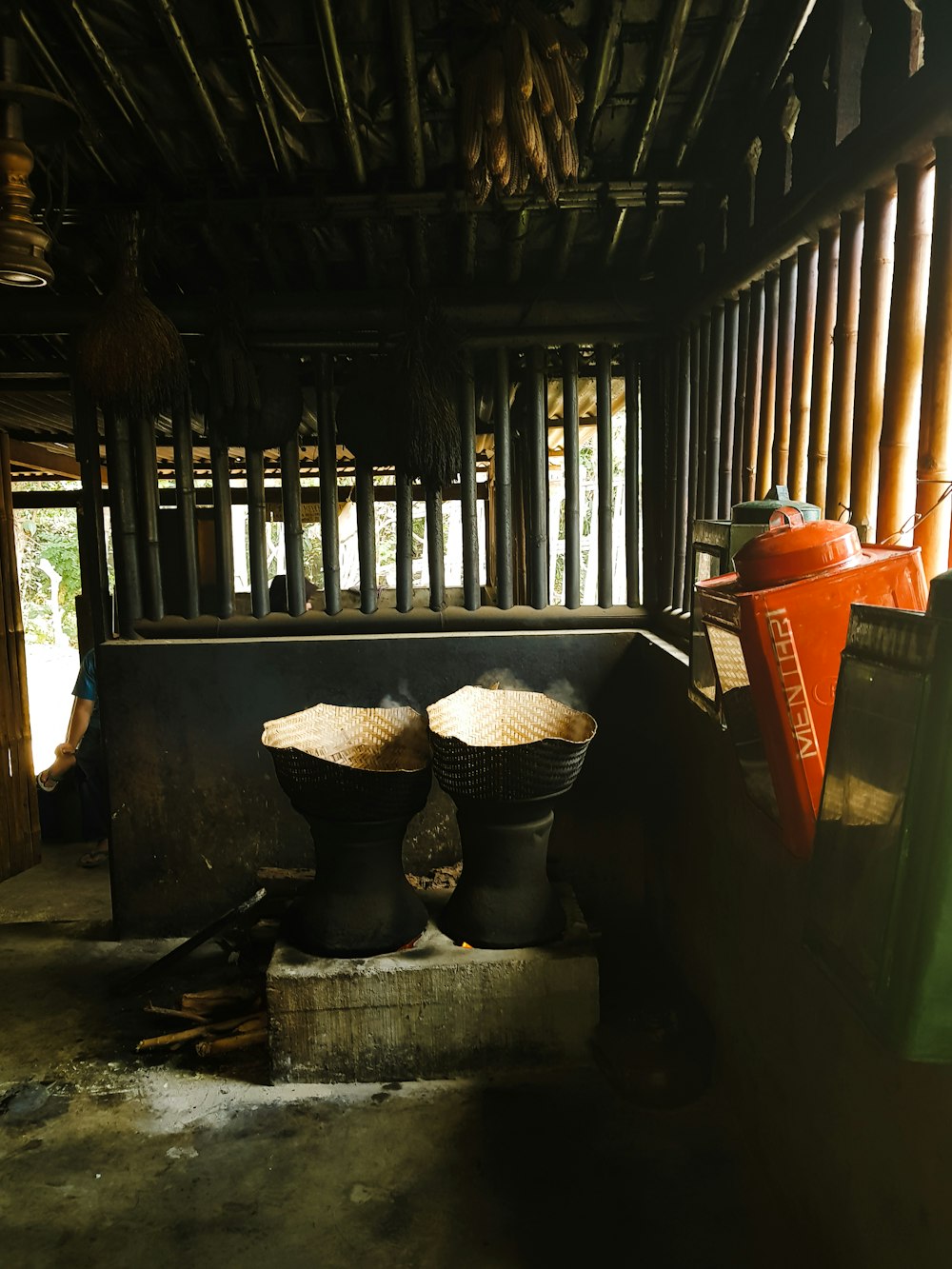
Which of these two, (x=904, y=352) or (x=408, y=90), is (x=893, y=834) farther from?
(x=408, y=90)

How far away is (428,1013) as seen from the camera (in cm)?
331

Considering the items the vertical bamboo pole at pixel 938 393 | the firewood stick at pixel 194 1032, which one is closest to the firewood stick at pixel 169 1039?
the firewood stick at pixel 194 1032

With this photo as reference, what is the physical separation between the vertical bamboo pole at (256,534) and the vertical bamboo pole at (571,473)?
1700 mm

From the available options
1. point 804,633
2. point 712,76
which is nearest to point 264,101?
point 712,76

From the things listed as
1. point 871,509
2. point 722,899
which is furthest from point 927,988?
point 722,899

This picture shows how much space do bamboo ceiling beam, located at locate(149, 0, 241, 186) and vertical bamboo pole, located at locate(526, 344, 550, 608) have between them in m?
1.79

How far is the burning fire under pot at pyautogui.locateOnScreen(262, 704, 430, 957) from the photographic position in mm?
3223

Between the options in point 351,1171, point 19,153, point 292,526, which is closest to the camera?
point 351,1171

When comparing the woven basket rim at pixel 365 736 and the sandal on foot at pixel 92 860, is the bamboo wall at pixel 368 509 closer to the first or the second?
the woven basket rim at pixel 365 736

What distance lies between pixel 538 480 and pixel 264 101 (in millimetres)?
2237

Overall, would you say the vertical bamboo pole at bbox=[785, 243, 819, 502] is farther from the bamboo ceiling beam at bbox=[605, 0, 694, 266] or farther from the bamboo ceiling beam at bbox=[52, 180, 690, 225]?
the bamboo ceiling beam at bbox=[52, 180, 690, 225]

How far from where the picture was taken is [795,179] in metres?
2.97

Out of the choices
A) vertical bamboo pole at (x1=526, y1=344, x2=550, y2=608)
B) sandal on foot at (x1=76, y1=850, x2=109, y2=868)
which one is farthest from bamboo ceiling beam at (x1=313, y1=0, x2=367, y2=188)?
sandal on foot at (x1=76, y1=850, x2=109, y2=868)

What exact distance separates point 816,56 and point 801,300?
2.56 ft
